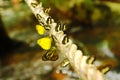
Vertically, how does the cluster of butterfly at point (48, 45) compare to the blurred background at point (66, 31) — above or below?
above

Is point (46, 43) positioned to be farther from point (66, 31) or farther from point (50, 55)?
point (66, 31)

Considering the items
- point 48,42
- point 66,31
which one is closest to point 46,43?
point 48,42

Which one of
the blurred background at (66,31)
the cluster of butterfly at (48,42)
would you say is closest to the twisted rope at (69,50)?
the cluster of butterfly at (48,42)

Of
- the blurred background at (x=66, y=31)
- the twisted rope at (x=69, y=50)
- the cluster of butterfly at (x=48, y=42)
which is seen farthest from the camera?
the blurred background at (x=66, y=31)

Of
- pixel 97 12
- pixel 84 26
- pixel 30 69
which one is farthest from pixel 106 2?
pixel 30 69

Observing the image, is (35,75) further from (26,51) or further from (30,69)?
(26,51)

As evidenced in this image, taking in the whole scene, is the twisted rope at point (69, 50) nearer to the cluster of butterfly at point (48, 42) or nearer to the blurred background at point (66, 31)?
the cluster of butterfly at point (48, 42)
